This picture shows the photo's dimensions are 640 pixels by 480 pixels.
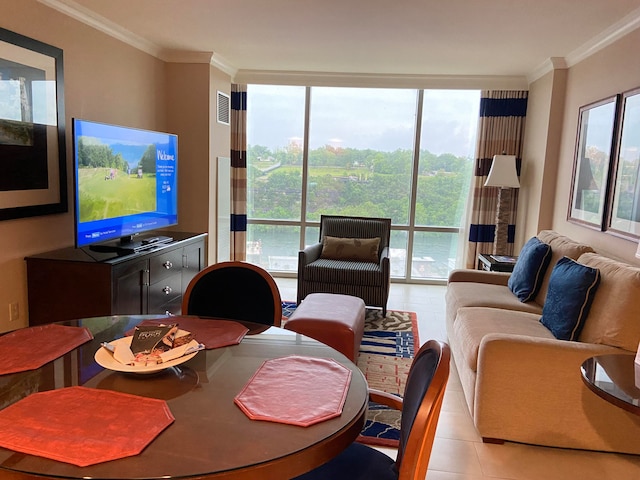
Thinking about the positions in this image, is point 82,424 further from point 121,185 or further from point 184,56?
point 184,56

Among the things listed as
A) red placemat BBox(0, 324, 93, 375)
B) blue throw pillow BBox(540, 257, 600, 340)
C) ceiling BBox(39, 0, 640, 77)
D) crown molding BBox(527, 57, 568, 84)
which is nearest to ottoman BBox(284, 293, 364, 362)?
blue throw pillow BBox(540, 257, 600, 340)

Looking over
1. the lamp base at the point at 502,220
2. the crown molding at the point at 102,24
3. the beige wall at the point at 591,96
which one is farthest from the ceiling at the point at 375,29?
the lamp base at the point at 502,220

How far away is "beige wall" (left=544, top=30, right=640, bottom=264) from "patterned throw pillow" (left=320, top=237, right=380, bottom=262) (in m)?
1.73

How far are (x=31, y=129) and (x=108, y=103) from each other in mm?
1017

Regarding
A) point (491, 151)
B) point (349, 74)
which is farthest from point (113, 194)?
point (491, 151)

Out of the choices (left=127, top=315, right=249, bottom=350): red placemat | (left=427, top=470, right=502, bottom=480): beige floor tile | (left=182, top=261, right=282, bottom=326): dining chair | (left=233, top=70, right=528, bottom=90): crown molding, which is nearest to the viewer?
(left=127, top=315, right=249, bottom=350): red placemat

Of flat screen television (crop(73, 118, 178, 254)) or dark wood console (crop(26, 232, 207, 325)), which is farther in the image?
flat screen television (crop(73, 118, 178, 254))

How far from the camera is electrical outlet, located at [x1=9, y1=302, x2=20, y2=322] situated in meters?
3.09

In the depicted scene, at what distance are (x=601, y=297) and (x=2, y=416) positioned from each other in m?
2.67

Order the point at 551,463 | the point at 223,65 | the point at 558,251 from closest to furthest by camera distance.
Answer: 1. the point at 551,463
2. the point at 558,251
3. the point at 223,65

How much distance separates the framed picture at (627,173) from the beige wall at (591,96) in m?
0.09

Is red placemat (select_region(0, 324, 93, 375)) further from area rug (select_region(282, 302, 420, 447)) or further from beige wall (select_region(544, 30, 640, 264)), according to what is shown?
beige wall (select_region(544, 30, 640, 264))

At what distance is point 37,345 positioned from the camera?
65.9 inches

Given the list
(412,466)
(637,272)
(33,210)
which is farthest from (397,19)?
(412,466)
